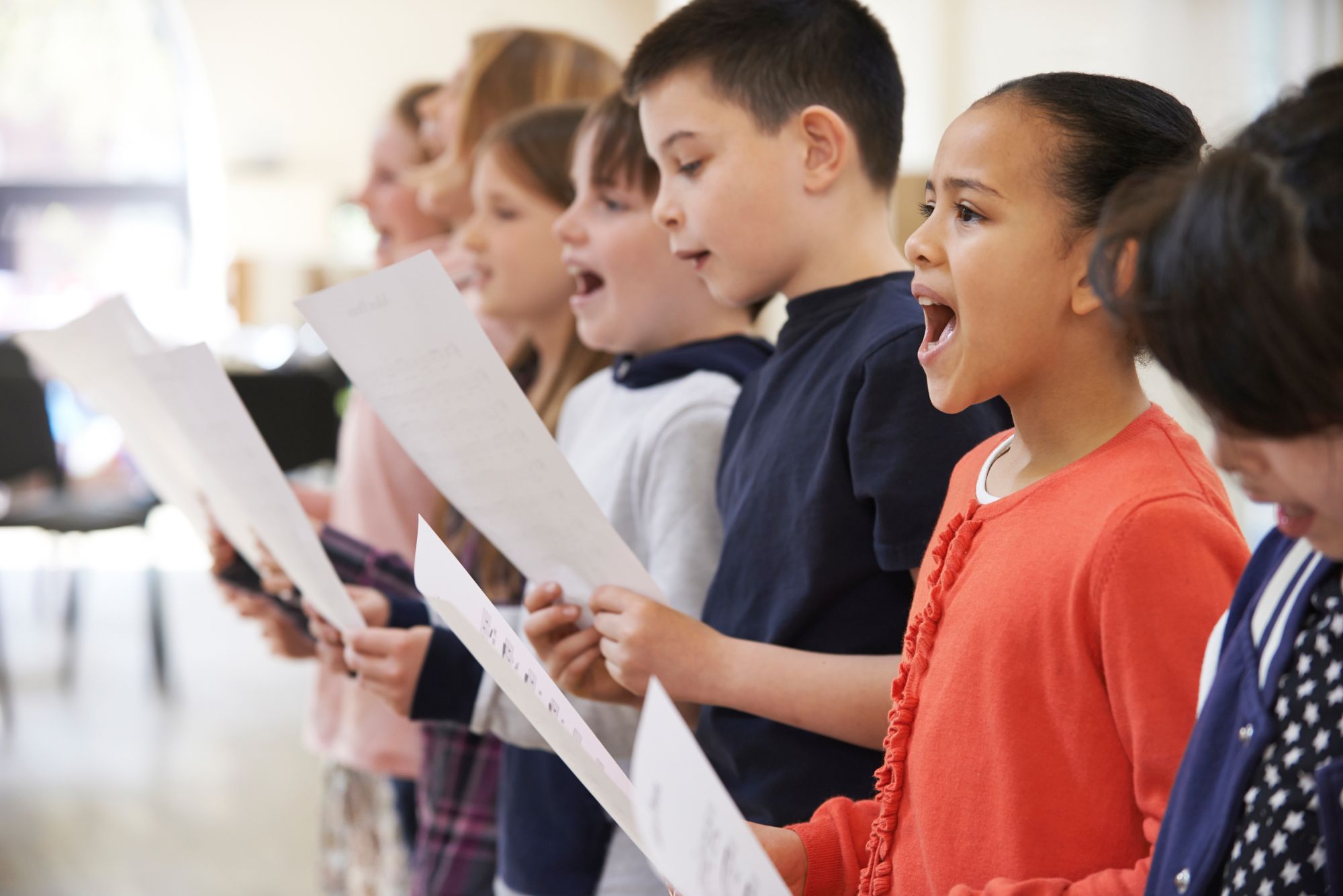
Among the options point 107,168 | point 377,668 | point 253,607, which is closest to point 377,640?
point 377,668

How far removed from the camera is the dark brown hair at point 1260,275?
0.43 meters

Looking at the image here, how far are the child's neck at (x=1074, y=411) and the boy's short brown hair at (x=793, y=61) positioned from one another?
36 centimetres

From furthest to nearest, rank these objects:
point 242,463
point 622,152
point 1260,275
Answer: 1. point 622,152
2. point 242,463
3. point 1260,275

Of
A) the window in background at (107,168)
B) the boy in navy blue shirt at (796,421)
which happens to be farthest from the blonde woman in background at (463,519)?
the window in background at (107,168)

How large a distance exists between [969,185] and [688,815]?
1.22ft

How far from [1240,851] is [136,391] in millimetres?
1056

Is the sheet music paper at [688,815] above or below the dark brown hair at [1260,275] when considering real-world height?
below

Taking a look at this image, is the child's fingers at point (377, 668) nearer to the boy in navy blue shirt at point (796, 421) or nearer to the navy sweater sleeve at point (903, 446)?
the boy in navy blue shirt at point (796, 421)

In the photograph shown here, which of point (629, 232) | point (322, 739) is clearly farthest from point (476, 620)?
point (322, 739)

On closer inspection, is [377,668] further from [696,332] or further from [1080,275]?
[1080,275]

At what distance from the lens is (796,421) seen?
909 mm

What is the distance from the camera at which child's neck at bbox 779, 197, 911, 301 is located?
38.4 inches

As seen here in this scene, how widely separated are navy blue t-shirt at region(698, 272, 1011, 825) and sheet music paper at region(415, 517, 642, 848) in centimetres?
25

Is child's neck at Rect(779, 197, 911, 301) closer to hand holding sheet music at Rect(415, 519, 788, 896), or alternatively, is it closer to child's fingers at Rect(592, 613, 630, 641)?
child's fingers at Rect(592, 613, 630, 641)
